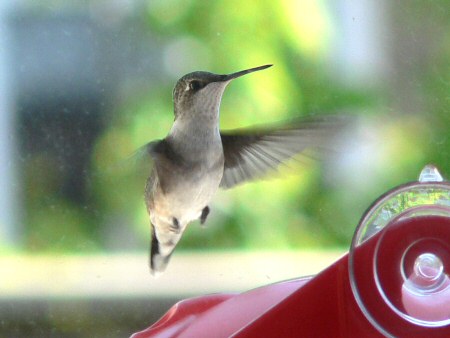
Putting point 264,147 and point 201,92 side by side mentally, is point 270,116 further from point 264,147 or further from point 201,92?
point 201,92

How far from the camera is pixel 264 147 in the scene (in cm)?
136

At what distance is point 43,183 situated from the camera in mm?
1841

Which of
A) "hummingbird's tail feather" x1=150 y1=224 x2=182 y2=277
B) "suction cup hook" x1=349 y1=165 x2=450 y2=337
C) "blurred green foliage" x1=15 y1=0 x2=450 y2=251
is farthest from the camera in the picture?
"blurred green foliage" x1=15 y1=0 x2=450 y2=251

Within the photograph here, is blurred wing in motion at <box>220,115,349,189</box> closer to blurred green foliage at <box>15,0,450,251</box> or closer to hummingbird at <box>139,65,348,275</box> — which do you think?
hummingbird at <box>139,65,348,275</box>

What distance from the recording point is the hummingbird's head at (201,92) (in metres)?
1.25

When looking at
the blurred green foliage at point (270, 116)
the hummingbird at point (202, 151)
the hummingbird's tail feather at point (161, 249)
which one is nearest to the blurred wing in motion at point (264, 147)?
the hummingbird at point (202, 151)

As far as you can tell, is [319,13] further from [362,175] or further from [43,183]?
[43,183]

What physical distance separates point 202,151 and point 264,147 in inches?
4.9

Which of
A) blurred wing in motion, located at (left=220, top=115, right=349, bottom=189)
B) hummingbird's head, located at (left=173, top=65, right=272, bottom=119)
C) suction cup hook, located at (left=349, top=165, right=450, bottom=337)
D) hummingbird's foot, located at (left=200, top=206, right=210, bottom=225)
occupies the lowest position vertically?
suction cup hook, located at (left=349, top=165, right=450, bottom=337)

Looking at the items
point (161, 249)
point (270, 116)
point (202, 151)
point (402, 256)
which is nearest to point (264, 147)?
point (202, 151)

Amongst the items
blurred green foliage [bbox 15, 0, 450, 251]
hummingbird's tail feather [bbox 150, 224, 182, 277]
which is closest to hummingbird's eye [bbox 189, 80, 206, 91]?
hummingbird's tail feather [bbox 150, 224, 182, 277]

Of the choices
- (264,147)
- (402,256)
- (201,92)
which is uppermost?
(201,92)

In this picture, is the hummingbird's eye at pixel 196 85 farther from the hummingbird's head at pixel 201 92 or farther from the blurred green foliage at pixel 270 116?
the blurred green foliage at pixel 270 116

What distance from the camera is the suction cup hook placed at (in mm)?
818
